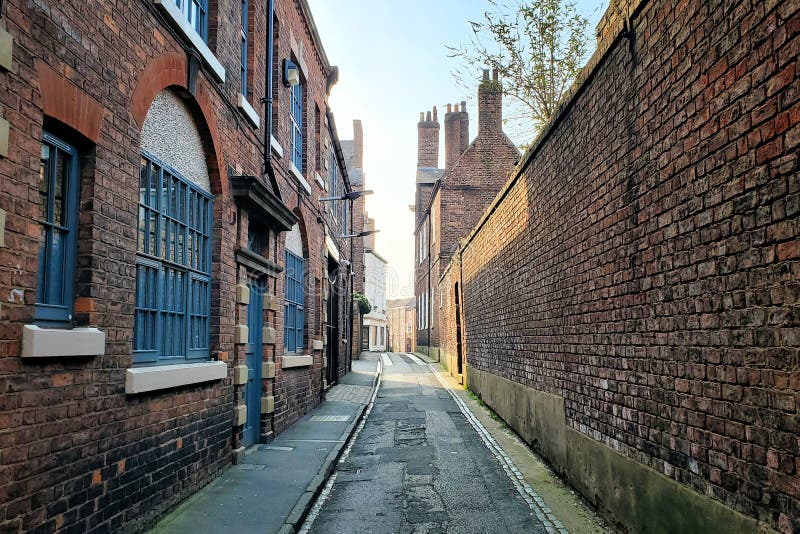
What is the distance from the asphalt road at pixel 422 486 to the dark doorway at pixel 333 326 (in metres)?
6.02

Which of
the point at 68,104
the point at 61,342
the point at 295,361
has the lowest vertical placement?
the point at 295,361

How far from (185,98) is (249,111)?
217cm

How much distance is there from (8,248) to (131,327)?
5.59ft

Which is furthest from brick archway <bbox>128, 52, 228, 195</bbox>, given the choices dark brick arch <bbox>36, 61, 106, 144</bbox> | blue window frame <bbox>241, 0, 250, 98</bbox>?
blue window frame <bbox>241, 0, 250, 98</bbox>

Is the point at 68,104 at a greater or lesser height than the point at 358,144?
lesser

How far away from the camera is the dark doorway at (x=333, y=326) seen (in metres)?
18.9

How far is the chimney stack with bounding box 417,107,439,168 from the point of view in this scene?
141ft

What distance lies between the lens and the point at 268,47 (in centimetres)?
993

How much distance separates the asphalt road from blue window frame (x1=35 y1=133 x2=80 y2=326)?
10.1 ft

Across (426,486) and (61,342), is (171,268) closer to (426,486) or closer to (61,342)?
(61,342)

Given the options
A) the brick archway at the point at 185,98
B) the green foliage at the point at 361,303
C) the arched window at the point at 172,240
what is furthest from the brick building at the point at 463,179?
the arched window at the point at 172,240

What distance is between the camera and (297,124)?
13.0 m

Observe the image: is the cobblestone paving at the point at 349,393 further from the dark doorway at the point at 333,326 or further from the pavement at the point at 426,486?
the pavement at the point at 426,486

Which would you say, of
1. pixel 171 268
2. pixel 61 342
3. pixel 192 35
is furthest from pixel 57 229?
pixel 192 35
